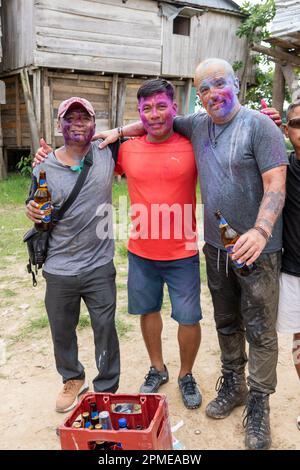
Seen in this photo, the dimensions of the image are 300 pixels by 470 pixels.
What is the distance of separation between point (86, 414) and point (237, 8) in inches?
680

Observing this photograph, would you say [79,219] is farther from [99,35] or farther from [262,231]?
Answer: [99,35]

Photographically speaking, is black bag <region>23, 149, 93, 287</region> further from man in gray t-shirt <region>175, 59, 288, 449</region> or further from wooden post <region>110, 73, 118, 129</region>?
wooden post <region>110, 73, 118, 129</region>

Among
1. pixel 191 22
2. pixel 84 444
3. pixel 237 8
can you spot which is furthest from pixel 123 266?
pixel 237 8

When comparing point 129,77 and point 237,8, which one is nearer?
point 129,77

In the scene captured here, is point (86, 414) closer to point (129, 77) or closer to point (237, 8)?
point (129, 77)

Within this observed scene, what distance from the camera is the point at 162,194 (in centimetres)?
356

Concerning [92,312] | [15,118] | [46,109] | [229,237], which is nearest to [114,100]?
[46,109]

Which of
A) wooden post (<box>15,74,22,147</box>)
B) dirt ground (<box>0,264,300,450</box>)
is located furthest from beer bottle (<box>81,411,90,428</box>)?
wooden post (<box>15,74,22,147</box>)

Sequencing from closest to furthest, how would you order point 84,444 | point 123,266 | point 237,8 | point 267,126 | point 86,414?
point 84,444 → point 86,414 → point 267,126 → point 123,266 → point 237,8

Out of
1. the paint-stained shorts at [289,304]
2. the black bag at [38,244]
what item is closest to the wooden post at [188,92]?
the black bag at [38,244]

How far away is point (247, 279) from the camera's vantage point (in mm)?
3182

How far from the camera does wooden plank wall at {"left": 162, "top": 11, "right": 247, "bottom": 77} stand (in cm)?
1544

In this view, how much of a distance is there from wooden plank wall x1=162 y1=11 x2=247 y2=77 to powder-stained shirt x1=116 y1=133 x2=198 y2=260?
12785mm

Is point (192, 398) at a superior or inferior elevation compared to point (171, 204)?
inferior
